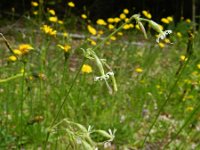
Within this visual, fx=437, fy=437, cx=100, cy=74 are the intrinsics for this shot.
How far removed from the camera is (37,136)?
9.00ft

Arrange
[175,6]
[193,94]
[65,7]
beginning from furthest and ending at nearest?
Answer: [175,6]
[65,7]
[193,94]

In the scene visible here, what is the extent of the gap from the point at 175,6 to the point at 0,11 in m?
3.53

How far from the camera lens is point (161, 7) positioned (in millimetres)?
8914

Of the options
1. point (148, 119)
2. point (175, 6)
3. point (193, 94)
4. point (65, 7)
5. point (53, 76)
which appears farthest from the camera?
point (175, 6)

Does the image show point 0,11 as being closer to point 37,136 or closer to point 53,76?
point 53,76

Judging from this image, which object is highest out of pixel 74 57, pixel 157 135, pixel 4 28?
pixel 4 28

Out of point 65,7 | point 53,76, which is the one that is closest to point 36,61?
point 53,76

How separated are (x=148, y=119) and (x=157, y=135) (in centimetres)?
30

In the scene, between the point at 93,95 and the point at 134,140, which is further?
the point at 93,95

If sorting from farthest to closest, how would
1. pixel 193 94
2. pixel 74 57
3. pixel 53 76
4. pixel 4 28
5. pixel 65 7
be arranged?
pixel 65 7, pixel 4 28, pixel 74 57, pixel 193 94, pixel 53 76

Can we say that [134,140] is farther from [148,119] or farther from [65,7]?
[65,7]

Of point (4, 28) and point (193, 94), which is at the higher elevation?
point (4, 28)

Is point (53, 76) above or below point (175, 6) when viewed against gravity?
below

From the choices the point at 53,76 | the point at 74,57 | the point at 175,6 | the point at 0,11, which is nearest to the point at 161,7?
the point at 175,6
